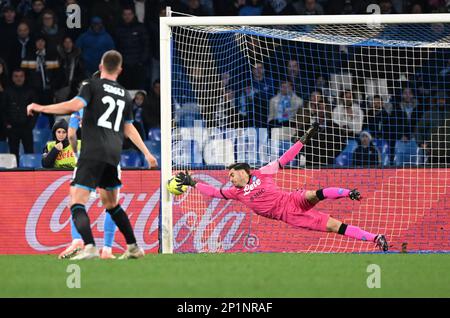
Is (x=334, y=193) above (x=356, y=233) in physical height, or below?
above

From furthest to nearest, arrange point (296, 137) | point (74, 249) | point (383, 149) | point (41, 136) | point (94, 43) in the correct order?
point (94, 43) → point (41, 136) → point (383, 149) → point (296, 137) → point (74, 249)

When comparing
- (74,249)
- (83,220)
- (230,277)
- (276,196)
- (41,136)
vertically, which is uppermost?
(41,136)

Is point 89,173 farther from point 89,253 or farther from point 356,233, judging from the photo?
point 356,233

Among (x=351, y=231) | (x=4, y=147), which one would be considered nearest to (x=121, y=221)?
(x=351, y=231)

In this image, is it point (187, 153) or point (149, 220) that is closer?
point (149, 220)

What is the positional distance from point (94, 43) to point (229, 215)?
204 inches

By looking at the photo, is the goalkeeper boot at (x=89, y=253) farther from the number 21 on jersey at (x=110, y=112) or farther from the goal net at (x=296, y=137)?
the goal net at (x=296, y=137)

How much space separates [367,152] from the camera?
15.7 metres

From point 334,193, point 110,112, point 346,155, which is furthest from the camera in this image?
point 346,155

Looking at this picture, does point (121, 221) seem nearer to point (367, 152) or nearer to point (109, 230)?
point (109, 230)

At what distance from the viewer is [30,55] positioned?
18.3 m

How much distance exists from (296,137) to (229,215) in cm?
168

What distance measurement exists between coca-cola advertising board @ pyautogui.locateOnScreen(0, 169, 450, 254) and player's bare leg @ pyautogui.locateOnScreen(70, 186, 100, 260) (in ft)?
13.9
